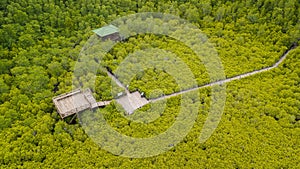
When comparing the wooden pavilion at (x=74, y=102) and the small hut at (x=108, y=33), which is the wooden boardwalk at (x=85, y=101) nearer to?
the wooden pavilion at (x=74, y=102)

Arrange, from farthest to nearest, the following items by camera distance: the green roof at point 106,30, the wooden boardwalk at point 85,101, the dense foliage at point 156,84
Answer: the green roof at point 106,30
the wooden boardwalk at point 85,101
the dense foliage at point 156,84

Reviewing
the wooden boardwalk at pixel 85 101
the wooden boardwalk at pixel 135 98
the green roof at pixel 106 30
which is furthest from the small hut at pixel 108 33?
the wooden boardwalk at pixel 85 101

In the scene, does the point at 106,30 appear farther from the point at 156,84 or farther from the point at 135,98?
the point at 135,98

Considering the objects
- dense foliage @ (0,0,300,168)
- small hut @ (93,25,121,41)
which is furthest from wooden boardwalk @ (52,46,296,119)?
small hut @ (93,25,121,41)

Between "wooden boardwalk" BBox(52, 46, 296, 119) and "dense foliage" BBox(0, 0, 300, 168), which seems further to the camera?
"wooden boardwalk" BBox(52, 46, 296, 119)

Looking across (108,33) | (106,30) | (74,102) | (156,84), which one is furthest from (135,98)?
(106,30)

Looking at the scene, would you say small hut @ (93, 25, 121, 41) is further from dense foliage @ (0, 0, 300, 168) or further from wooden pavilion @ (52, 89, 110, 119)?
wooden pavilion @ (52, 89, 110, 119)

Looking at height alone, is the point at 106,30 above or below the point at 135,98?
above

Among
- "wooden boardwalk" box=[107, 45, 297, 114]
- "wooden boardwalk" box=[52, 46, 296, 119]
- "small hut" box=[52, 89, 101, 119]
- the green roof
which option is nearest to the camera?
"small hut" box=[52, 89, 101, 119]
